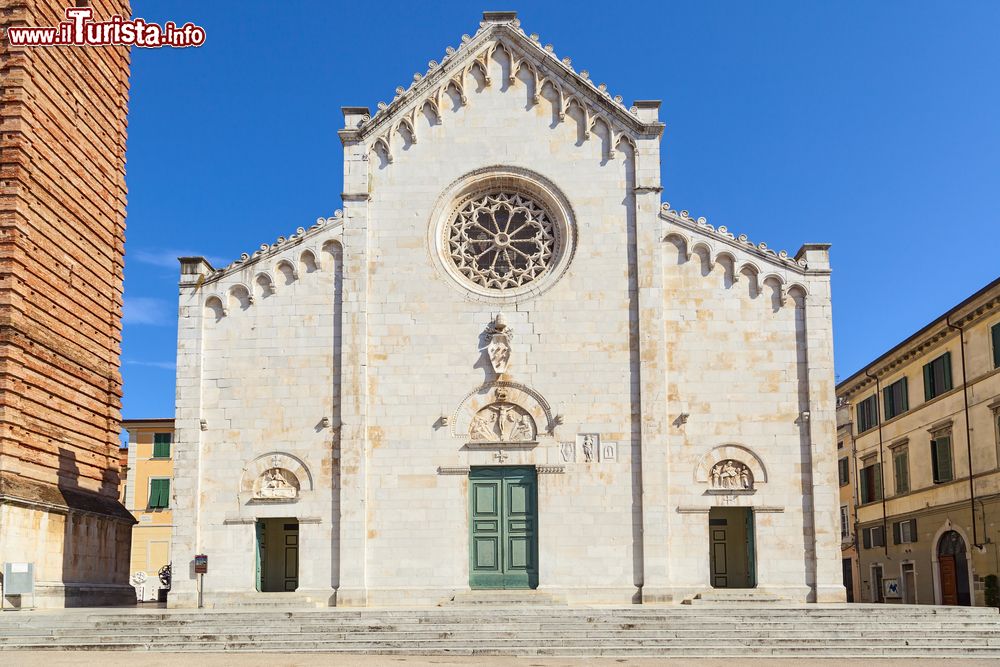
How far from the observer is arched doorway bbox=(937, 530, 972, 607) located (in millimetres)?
36016

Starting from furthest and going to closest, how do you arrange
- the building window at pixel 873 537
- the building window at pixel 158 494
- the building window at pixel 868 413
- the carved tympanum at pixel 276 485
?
the building window at pixel 158 494
the building window at pixel 868 413
the building window at pixel 873 537
the carved tympanum at pixel 276 485

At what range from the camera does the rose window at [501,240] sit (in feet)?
92.5

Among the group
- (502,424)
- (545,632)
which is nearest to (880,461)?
(502,424)

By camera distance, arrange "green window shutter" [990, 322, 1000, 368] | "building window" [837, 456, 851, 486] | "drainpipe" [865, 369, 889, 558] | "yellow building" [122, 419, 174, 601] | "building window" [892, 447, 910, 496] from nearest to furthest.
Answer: "green window shutter" [990, 322, 1000, 368] → "building window" [892, 447, 910, 496] → "drainpipe" [865, 369, 889, 558] → "building window" [837, 456, 851, 486] → "yellow building" [122, 419, 174, 601]

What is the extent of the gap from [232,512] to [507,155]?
37.7 ft

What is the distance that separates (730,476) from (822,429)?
252cm

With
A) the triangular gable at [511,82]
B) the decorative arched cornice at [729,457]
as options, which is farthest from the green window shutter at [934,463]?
the triangular gable at [511,82]

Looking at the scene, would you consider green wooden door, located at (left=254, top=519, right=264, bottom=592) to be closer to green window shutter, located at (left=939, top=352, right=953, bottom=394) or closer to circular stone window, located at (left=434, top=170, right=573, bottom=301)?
circular stone window, located at (left=434, top=170, right=573, bottom=301)

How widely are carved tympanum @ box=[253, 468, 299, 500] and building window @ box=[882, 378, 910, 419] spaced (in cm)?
2473

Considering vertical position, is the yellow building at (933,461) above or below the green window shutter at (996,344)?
below

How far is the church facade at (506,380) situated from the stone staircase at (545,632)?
11.0ft

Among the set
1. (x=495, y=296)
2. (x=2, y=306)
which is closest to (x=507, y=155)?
(x=495, y=296)

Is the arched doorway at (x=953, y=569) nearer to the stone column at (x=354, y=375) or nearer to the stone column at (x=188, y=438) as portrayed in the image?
the stone column at (x=354, y=375)

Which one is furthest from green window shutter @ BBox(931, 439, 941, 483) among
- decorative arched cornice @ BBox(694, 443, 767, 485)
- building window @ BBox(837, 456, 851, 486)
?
decorative arched cornice @ BBox(694, 443, 767, 485)
